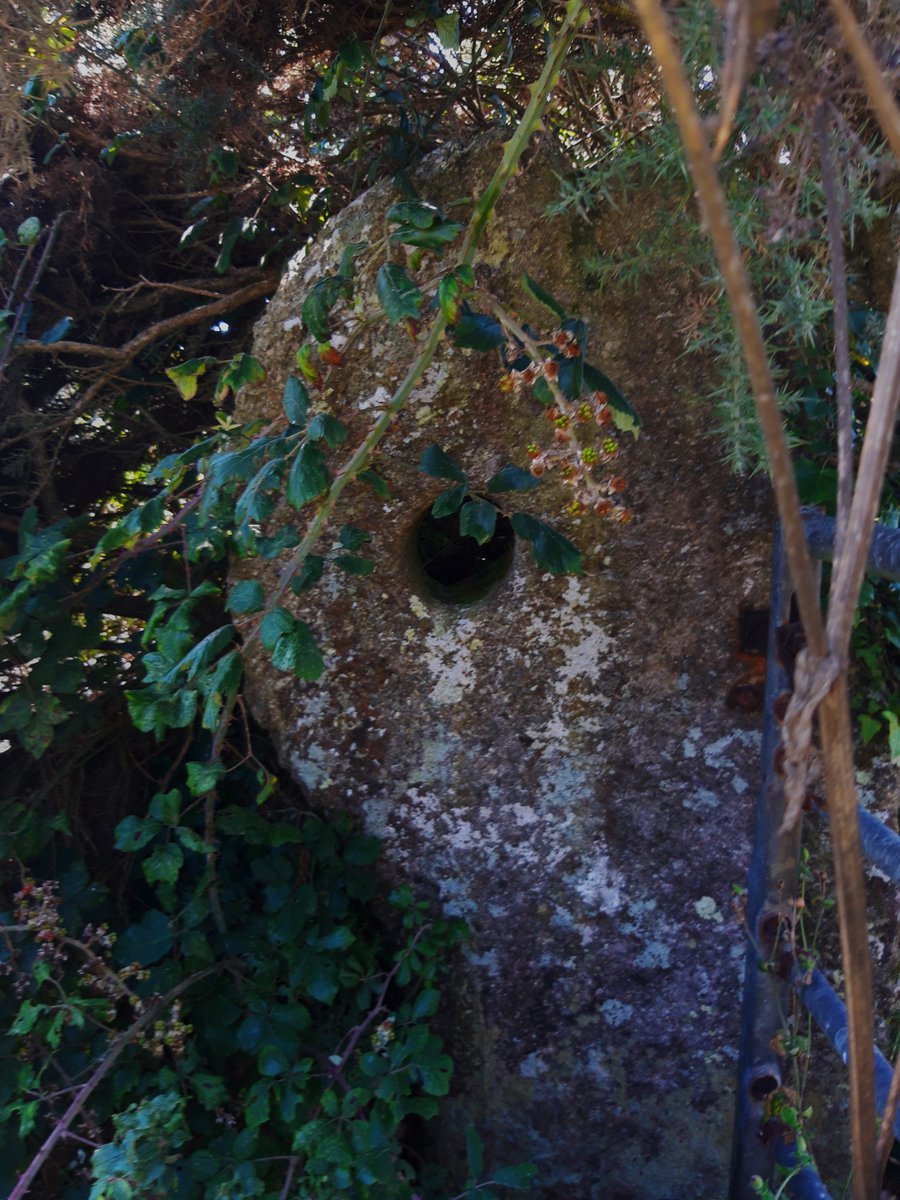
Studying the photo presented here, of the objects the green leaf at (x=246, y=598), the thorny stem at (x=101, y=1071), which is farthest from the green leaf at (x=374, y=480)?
the thorny stem at (x=101, y=1071)

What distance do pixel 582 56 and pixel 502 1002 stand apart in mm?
1667

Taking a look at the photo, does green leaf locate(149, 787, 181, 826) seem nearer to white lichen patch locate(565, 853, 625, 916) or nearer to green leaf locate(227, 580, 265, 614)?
green leaf locate(227, 580, 265, 614)

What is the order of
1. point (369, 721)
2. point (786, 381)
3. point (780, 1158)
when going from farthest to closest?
point (369, 721) → point (786, 381) → point (780, 1158)

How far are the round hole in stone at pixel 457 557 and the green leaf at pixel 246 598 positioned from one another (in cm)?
50

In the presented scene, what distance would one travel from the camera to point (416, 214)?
1364 millimetres

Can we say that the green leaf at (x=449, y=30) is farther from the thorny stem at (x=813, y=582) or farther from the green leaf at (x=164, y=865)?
the green leaf at (x=164, y=865)

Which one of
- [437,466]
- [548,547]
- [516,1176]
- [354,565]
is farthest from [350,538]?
[516,1176]

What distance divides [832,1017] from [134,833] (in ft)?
3.65

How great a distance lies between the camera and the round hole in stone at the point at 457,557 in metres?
1.95

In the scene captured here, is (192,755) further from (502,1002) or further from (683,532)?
(683,532)

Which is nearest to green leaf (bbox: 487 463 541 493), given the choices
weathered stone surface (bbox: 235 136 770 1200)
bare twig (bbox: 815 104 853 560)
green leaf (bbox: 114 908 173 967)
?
weathered stone surface (bbox: 235 136 770 1200)

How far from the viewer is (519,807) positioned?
1.79 metres

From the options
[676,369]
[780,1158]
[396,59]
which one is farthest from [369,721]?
[396,59]

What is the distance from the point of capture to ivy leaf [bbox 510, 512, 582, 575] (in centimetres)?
146
